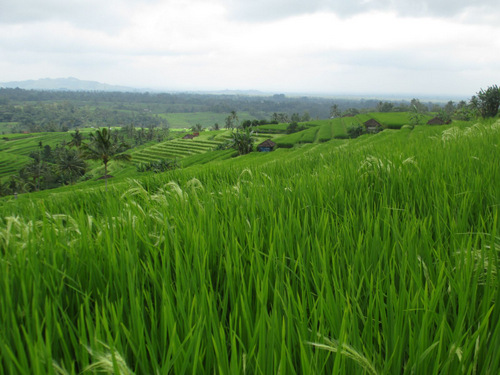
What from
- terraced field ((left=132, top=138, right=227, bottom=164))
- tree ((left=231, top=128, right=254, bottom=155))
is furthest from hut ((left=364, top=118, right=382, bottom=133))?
terraced field ((left=132, top=138, right=227, bottom=164))

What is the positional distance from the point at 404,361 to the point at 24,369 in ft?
3.22

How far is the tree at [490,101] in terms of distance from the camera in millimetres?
17344

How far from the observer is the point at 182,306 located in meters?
0.89

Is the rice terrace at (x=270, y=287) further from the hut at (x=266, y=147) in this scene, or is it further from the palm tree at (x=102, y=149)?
the hut at (x=266, y=147)

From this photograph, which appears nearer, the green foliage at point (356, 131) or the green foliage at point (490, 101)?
the green foliage at point (490, 101)

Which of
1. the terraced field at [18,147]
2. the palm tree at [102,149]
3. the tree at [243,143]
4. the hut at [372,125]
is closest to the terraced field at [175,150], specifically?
the tree at [243,143]

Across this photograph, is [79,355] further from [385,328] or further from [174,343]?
[385,328]

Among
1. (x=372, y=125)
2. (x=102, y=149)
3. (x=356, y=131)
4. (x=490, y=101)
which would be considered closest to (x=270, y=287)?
(x=490, y=101)

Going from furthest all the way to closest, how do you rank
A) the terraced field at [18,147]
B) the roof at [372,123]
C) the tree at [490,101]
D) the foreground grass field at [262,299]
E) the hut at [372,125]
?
the terraced field at [18,147]
the roof at [372,123]
the hut at [372,125]
the tree at [490,101]
the foreground grass field at [262,299]

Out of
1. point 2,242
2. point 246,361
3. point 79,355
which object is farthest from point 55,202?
point 246,361

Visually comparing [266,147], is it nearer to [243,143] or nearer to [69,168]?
[243,143]

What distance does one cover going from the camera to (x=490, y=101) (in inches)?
707

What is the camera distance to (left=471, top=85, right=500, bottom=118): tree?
1734 cm

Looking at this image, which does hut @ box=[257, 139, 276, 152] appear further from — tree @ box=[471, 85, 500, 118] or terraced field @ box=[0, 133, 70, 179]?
terraced field @ box=[0, 133, 70, 179]
